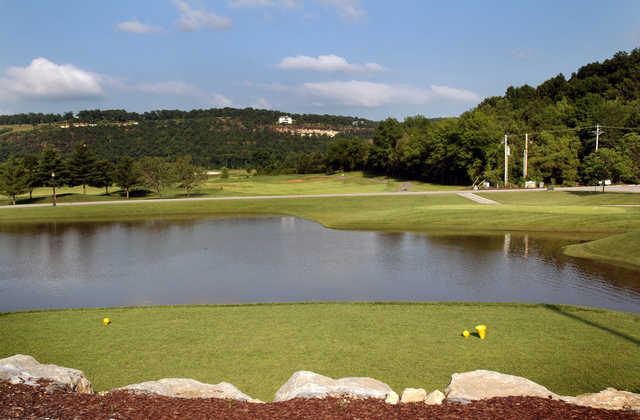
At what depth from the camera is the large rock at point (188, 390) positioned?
6.77 meters

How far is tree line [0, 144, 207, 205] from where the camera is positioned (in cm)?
5391

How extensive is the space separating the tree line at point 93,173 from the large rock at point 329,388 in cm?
5313

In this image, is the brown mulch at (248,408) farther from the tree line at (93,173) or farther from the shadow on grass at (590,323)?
the tree line at (93,173)

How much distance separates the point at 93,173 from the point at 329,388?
62.5 m

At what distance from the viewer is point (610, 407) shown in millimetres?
6168

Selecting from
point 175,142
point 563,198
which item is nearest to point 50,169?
point 563,198

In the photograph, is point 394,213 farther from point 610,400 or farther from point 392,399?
point 392,399

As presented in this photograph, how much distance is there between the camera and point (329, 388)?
6.69 metres

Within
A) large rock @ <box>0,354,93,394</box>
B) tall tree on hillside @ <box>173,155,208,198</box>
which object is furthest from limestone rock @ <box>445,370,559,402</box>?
tall tree on hillside @ <box>173,155,208,198</box>

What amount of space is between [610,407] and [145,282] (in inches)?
609

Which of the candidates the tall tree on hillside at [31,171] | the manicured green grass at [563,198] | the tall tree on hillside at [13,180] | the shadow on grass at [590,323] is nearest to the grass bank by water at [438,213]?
the manicured green grass at [563,198]

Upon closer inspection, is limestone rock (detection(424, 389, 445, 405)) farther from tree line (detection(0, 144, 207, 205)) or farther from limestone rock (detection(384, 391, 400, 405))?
tree line (detection(0, 144, 207, 205))

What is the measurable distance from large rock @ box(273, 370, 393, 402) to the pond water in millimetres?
7996

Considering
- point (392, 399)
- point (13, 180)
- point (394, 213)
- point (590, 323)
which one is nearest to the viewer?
point (392, 399)
